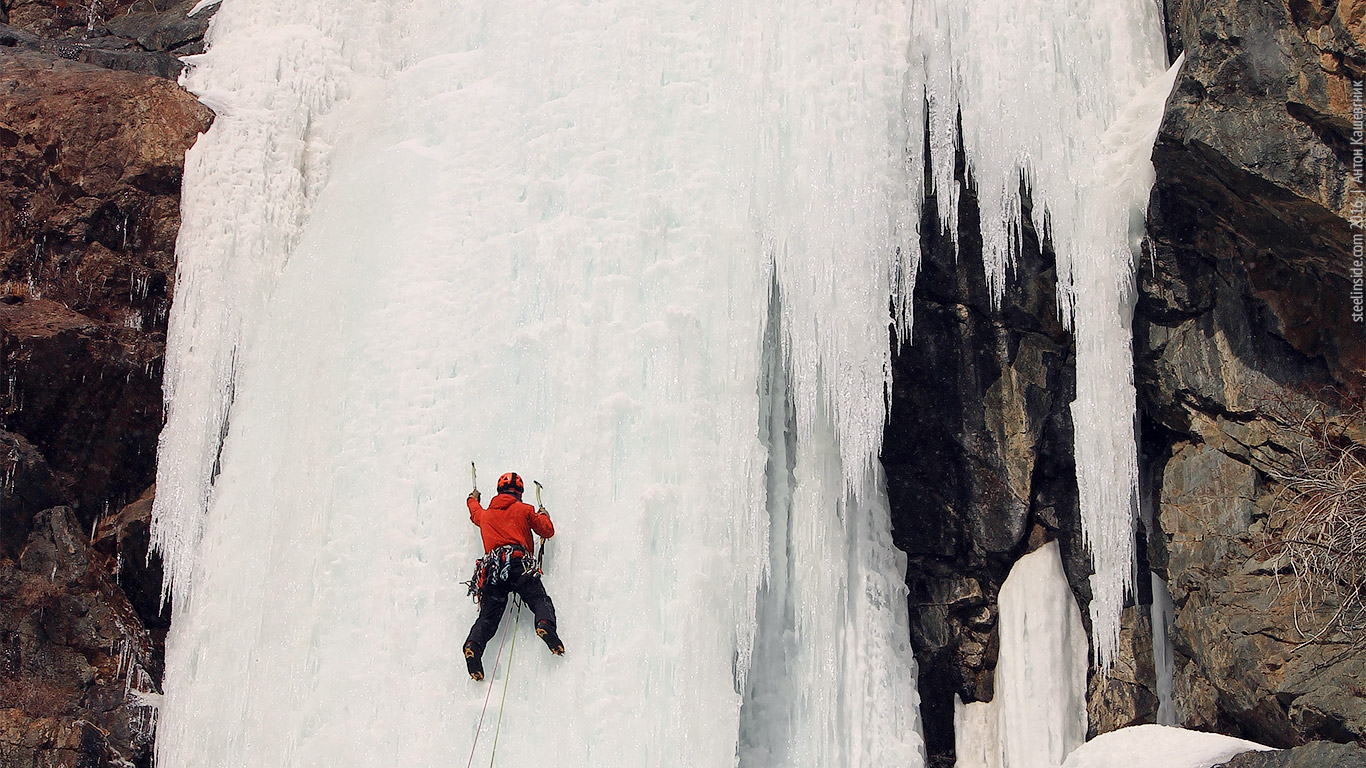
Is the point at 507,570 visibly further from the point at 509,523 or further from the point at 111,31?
the point at 111,31

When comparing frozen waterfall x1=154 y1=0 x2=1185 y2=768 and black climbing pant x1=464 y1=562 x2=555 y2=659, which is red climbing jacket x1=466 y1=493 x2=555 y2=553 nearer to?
black climbing pant x1=464 y1=562 x2=555 y2=659

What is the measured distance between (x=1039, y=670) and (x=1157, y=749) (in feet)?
3.67

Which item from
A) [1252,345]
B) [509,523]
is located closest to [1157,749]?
[1252,345]

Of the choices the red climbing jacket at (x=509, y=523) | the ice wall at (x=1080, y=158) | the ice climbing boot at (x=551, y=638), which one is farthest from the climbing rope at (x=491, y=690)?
the ice wall at (x=1080, y=158)

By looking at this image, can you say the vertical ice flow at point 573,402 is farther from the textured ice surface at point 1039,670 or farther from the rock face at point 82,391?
the textured ice surface at point 1039,670

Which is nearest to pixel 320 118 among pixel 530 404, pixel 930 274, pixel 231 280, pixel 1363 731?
pixel 231 280

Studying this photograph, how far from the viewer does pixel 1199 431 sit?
7559 millimetres

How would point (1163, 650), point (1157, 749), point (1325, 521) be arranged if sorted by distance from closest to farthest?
point (1325, 521) → point (1157, 749) → point (1163, 650)

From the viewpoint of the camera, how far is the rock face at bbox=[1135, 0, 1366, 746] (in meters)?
6.61

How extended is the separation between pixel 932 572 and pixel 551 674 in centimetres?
302

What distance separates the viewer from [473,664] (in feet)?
23.1

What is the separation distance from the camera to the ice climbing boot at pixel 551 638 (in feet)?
23.0

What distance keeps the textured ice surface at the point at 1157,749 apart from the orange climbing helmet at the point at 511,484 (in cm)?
378

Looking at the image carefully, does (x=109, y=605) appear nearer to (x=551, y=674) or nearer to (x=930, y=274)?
(x=551, y=674)
